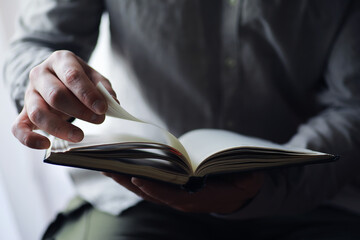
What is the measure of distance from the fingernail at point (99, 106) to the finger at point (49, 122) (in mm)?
38

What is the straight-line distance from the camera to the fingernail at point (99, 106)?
446mm

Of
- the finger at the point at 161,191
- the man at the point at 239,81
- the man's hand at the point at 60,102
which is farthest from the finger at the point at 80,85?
the man at the point at 239,81

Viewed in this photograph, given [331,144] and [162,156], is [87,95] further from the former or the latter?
[331,144]

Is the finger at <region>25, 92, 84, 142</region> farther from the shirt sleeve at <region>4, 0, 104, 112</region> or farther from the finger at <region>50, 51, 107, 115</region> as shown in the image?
the shirt sleeve at <region>4, 0, 104, 112</region>

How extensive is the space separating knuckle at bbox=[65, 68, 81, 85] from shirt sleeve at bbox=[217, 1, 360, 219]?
0.40 metres

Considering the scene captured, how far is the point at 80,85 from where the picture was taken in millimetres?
458

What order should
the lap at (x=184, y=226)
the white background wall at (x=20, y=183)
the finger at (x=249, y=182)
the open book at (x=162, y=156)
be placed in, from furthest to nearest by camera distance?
the white background wall at (x=20, y=183), the lap at (x=184, y=226), the finger at (x=249, y=182), the open book at (x=162, y=156)

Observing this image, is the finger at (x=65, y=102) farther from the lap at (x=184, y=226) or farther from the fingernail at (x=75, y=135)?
the lap at (x=184, y=226)

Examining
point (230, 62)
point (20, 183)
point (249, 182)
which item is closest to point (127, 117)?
point (249, 182)

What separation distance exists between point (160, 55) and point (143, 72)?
61 millimetres

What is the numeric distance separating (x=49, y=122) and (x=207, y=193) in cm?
29

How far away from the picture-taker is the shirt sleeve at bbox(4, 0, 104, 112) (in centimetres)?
72

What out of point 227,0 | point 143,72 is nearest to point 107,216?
point 143,72

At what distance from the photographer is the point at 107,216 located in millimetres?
759
